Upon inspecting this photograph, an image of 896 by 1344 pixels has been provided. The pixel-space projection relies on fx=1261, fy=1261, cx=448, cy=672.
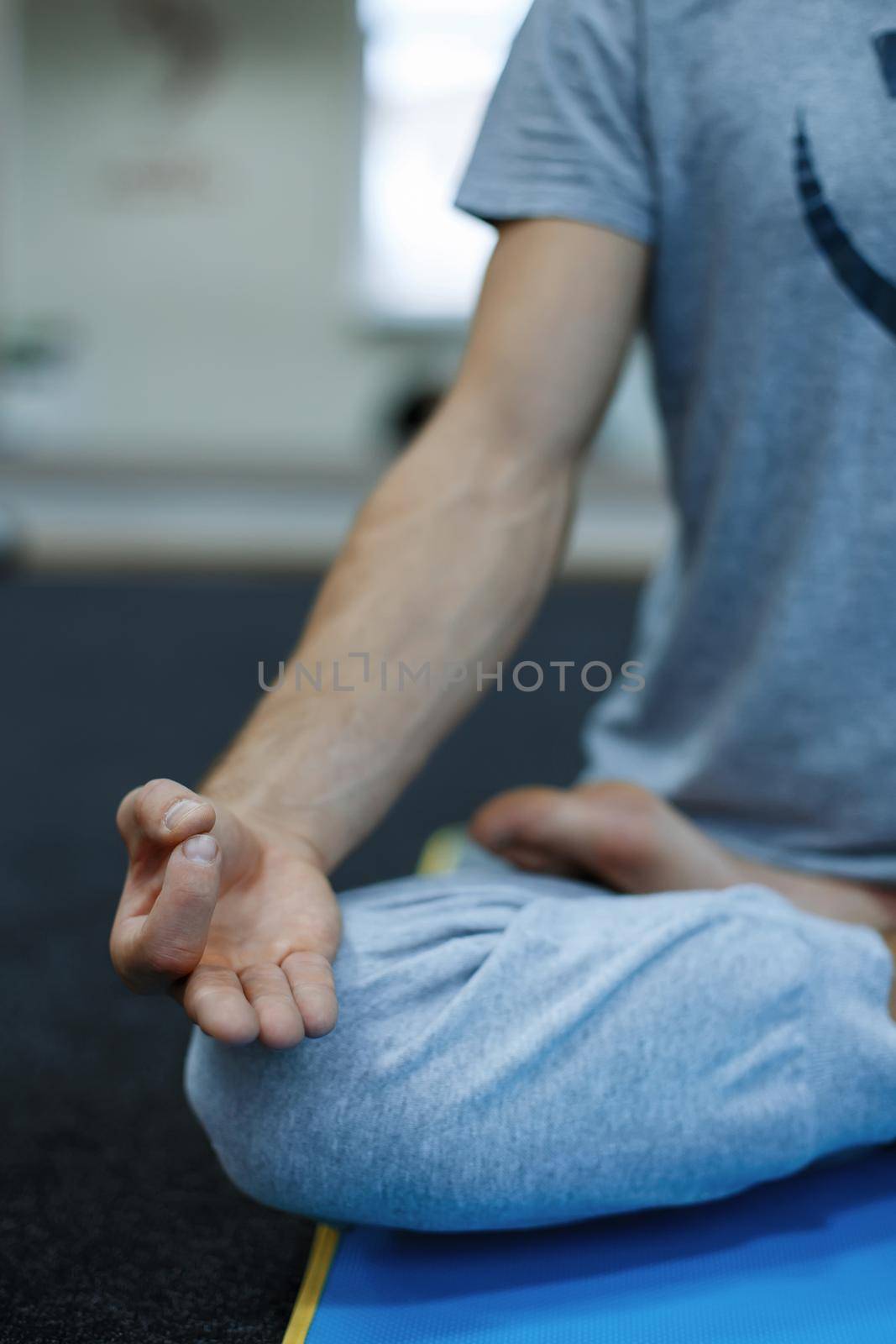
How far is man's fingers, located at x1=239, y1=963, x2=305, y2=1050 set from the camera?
19.8 inches

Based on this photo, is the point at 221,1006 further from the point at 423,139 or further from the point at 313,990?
the point at 423,139

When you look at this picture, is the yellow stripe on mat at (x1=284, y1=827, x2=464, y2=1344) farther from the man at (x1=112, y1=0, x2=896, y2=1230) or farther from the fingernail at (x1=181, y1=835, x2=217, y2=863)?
the fingernail at (x1=181, y1=835, x2=217, y2=863)

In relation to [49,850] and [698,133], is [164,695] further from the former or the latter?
[698,133]

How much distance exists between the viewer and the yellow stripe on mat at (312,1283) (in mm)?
575

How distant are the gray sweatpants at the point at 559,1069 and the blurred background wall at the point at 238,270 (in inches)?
125

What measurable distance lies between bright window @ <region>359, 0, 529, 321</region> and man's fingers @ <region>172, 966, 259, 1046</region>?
11.5 ft

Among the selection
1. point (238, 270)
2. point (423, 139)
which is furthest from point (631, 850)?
point (238, 270)

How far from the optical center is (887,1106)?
635 millimetres

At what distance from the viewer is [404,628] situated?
0.73 m

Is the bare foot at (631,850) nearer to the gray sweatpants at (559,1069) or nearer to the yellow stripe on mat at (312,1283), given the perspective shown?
the gray sweatpants at (559,1069)

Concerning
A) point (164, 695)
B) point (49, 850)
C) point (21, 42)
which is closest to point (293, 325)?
point (21, 42)

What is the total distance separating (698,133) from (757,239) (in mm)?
78

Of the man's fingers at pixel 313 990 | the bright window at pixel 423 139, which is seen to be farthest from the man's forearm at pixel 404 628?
the bright window at pixel 423 139

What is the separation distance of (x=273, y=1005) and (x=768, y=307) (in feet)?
1.76
